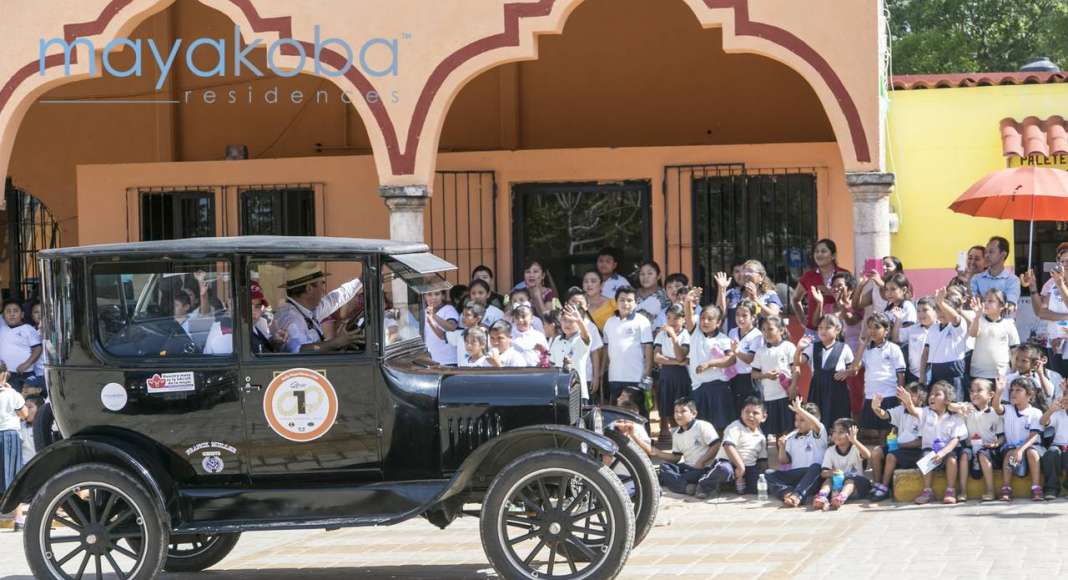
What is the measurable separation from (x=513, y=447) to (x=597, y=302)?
221 inches

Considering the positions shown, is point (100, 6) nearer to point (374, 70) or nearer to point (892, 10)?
point (374, 70)

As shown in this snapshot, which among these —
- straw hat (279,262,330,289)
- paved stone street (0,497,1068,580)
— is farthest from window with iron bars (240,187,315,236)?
straw hat (279,262,330,289)

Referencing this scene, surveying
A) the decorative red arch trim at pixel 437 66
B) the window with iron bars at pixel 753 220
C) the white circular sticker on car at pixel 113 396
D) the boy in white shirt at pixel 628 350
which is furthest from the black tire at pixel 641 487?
the window with iron bars at pixel 753 220

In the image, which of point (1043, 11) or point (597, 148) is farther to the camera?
point (1043, 11)

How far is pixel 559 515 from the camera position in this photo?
7449mm

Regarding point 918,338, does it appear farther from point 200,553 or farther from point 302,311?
point 200,553

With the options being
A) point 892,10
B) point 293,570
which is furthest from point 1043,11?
point 293,570

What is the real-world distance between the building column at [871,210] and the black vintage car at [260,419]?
5298 mm

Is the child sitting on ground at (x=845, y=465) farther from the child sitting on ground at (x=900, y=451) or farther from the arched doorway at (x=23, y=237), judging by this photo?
the arched doorway at (x=23, y=237)

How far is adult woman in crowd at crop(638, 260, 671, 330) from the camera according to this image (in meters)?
13.0

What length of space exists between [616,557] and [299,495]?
173 cm

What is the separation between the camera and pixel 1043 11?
27.3m

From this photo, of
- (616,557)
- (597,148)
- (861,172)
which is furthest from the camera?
(597,148)

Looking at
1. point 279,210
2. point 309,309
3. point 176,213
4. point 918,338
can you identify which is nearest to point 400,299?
point 309,309
